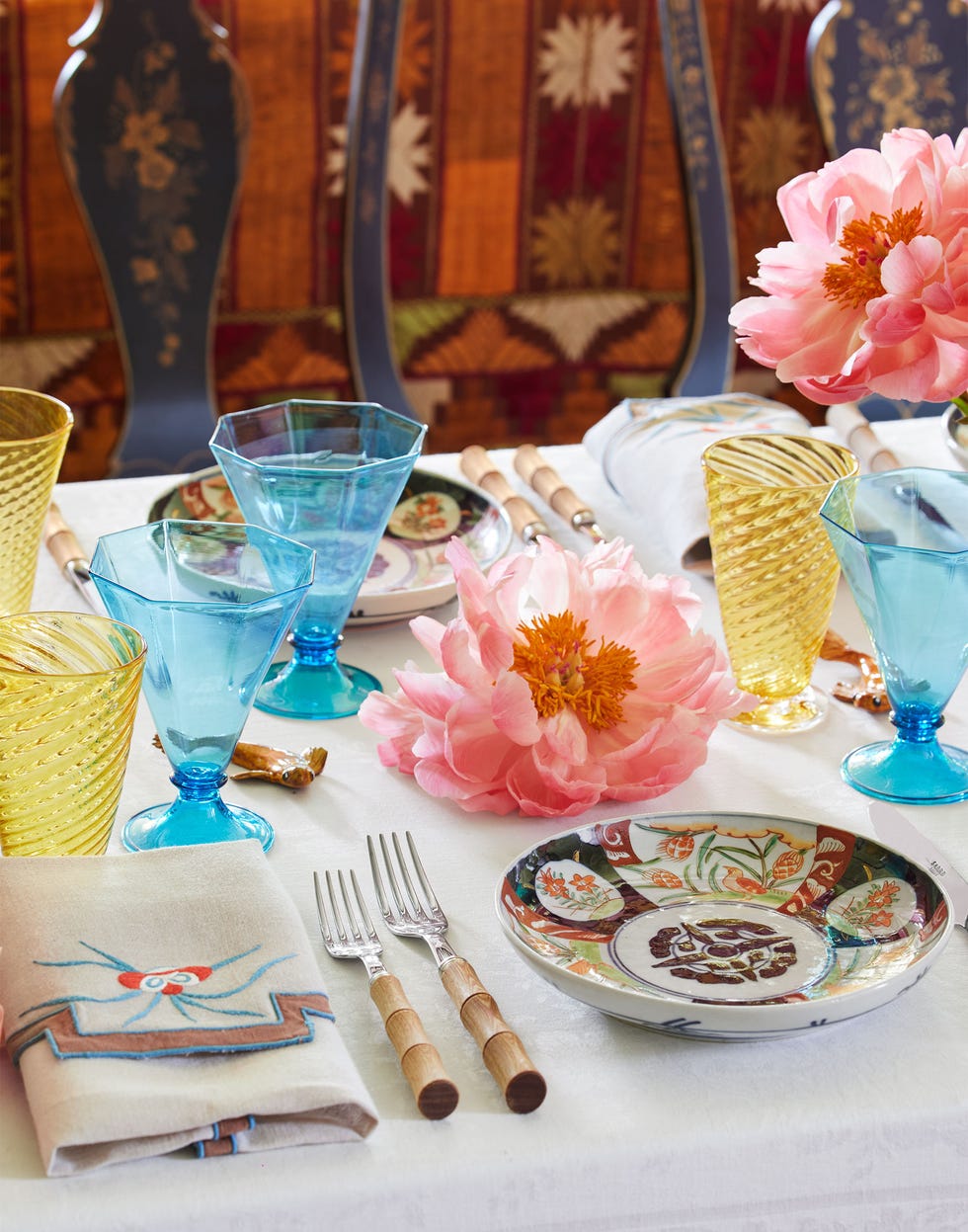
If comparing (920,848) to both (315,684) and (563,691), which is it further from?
(315,684)

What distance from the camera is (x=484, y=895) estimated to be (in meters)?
0.71

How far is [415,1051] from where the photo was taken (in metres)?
0.57

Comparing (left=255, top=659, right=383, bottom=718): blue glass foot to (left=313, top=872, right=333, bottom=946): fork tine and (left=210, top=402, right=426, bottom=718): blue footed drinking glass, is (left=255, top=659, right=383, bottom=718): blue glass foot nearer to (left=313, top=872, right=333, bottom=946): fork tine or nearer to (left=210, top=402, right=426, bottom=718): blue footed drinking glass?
(left=210, top=402, right=426, bottom=718): blue footed drinking glass

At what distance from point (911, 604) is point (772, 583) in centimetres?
12

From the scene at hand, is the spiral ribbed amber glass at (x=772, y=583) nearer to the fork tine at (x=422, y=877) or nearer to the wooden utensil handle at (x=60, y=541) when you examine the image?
the fork tine at (x=422, y=877)

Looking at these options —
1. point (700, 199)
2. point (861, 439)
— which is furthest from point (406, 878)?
point (700, 199)

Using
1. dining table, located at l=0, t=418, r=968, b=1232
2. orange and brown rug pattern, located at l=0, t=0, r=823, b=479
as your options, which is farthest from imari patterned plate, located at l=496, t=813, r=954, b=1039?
orange and brown rug pattern, located at l=0, t=0, r=823, b=479

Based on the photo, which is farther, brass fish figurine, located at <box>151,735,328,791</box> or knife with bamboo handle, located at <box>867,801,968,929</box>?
brass fish figurine, located at <box>151,735,328,791</box>

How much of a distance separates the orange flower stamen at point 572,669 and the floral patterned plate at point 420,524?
9.1 inches

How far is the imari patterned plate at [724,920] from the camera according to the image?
0.58 meters

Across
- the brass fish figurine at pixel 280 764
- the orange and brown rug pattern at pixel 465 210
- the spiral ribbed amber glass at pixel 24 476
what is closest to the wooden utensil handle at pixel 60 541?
the spiral ribbed amber glass at pixel 24 476

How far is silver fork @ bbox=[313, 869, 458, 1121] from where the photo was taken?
0.55 metres

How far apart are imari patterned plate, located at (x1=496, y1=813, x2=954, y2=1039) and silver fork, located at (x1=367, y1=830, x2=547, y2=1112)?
3cm

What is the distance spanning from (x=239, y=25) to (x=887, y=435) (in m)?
1.52
